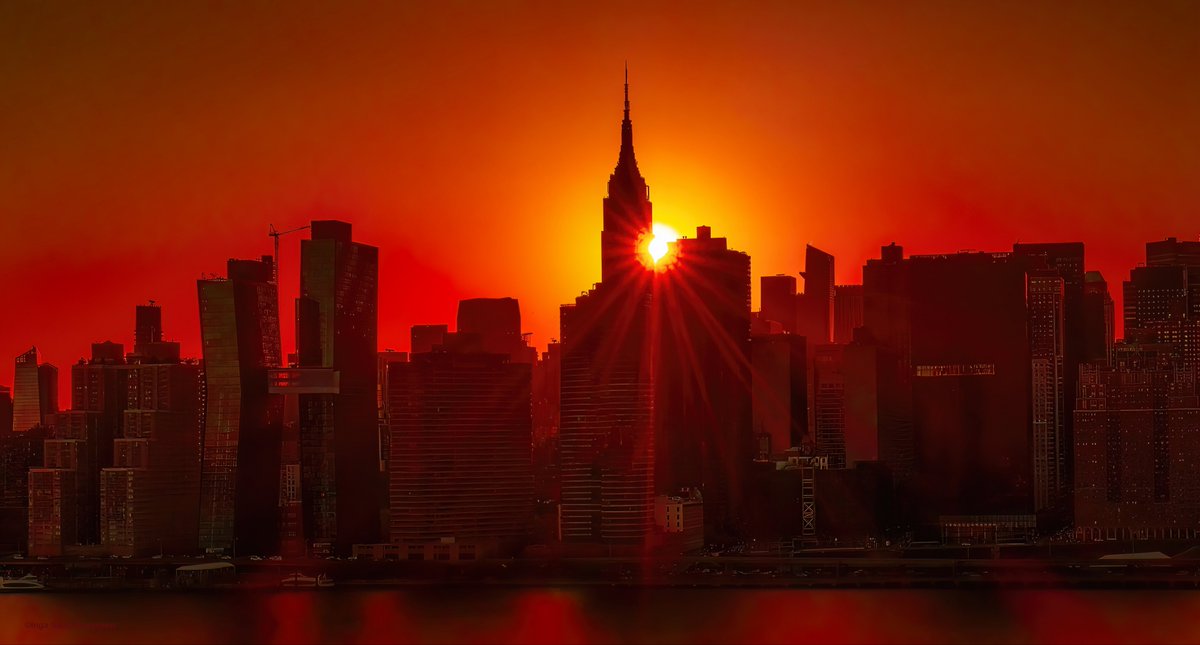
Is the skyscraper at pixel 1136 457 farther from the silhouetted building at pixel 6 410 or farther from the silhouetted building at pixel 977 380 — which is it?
the silhouetted building at pixel 6 410

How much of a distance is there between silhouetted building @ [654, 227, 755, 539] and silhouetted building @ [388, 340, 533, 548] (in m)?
3.95

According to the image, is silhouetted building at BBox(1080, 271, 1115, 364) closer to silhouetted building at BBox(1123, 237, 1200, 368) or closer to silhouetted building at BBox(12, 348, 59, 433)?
silhouetted building at BBox(1123, 237, 1200, 368)

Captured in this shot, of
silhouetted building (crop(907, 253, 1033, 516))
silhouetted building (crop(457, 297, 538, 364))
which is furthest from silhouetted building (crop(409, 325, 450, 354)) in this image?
silhouetted building (crop(907, 253, 1033, 516))

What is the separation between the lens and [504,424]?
54719 mm

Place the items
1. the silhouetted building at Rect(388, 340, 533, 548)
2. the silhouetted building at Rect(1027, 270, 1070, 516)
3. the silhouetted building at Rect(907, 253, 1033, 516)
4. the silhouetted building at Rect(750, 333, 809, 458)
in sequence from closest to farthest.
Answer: the silhouetted building at Rect(388, 340, 533, 548)
the silhouetted building at Rect(750, 333, 809, 458)
the silhouetted building at Rect(907, 253, 1033, 516)
the silhouetted building at Rect(1027, 270, 1070, 516)

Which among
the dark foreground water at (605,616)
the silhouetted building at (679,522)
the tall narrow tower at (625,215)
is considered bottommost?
the dark foreground water at (605,616)

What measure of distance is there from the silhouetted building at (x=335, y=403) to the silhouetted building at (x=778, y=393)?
12653 mm

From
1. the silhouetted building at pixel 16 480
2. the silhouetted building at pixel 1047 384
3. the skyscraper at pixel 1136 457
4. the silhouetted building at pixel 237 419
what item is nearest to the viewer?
the silhouetted building at pixel 237 419

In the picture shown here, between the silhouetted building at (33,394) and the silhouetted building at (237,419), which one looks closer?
the silhouetted building at (237,419)

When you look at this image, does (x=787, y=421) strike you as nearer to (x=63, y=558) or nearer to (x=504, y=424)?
(x=504, y=424)

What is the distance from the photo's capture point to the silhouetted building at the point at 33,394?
64.0 metres

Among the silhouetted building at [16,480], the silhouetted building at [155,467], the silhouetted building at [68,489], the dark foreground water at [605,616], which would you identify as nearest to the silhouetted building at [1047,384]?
the dark foreground water at [605,616]

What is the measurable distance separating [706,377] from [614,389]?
17.1ft

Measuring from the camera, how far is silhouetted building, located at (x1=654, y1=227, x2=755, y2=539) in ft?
184
